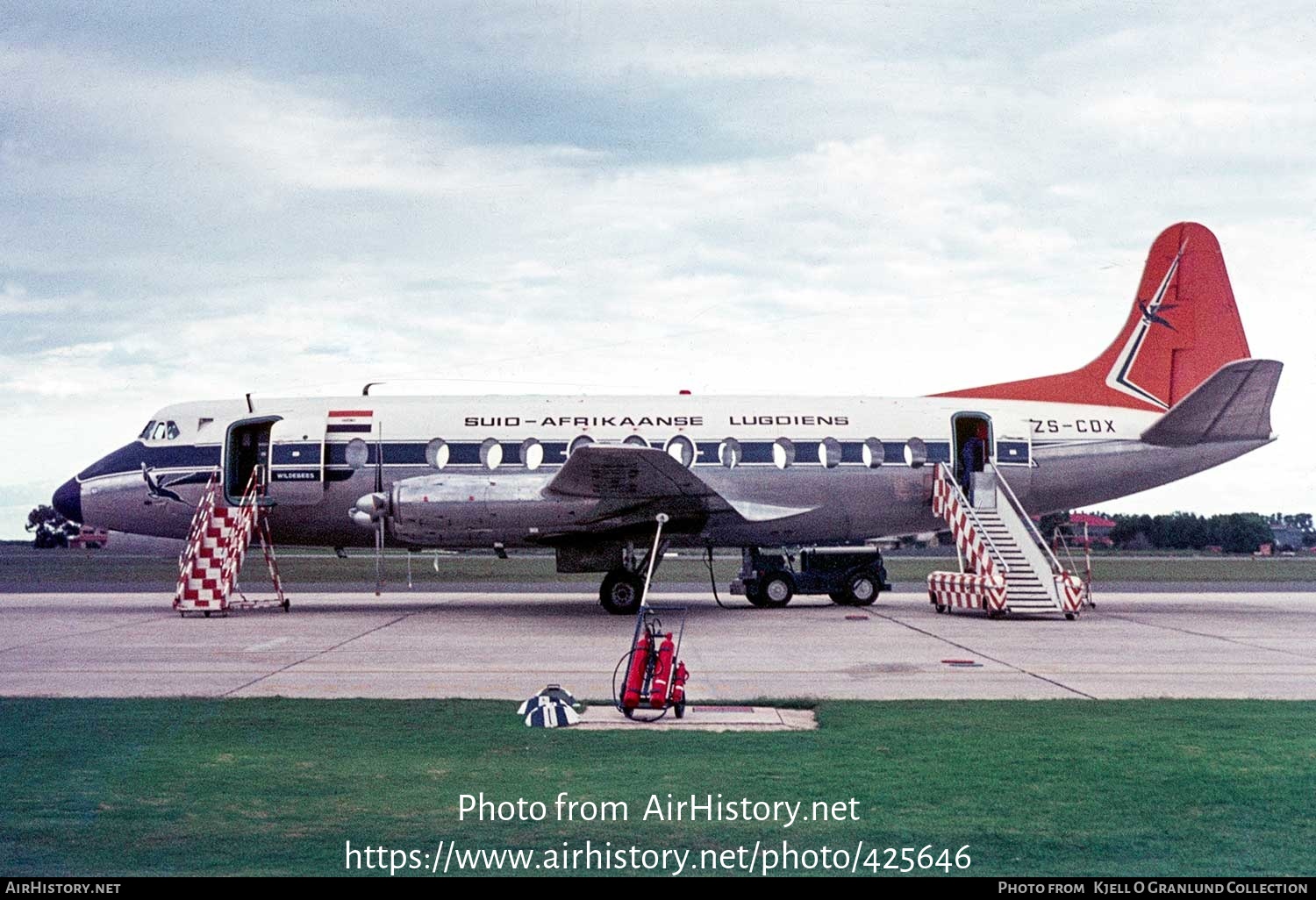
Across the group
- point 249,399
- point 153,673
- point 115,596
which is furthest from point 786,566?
point 115,596

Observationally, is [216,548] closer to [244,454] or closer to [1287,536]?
[244,454]

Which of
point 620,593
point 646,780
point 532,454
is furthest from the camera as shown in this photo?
point 532,454

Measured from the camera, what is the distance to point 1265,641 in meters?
18.2

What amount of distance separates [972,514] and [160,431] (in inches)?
659

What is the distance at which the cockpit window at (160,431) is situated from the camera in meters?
24.9

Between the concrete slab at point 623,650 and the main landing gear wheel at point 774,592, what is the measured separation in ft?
1.41

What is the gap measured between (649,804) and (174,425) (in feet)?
67.9

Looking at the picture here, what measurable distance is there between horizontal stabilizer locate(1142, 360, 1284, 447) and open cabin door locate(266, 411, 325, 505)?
17027mm

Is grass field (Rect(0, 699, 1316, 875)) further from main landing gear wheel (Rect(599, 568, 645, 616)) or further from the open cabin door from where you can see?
the open cabin door

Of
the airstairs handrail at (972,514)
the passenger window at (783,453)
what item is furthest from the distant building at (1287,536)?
the passenger window at (783,453)

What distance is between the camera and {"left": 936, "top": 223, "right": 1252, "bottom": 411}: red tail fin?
26000mm

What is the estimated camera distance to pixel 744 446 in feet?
79.6

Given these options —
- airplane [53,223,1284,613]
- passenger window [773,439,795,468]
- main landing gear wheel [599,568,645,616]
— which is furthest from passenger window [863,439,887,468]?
main landing gear wheel [599,568,645,616]

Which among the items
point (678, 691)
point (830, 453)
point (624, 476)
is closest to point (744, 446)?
point (830, 453)
